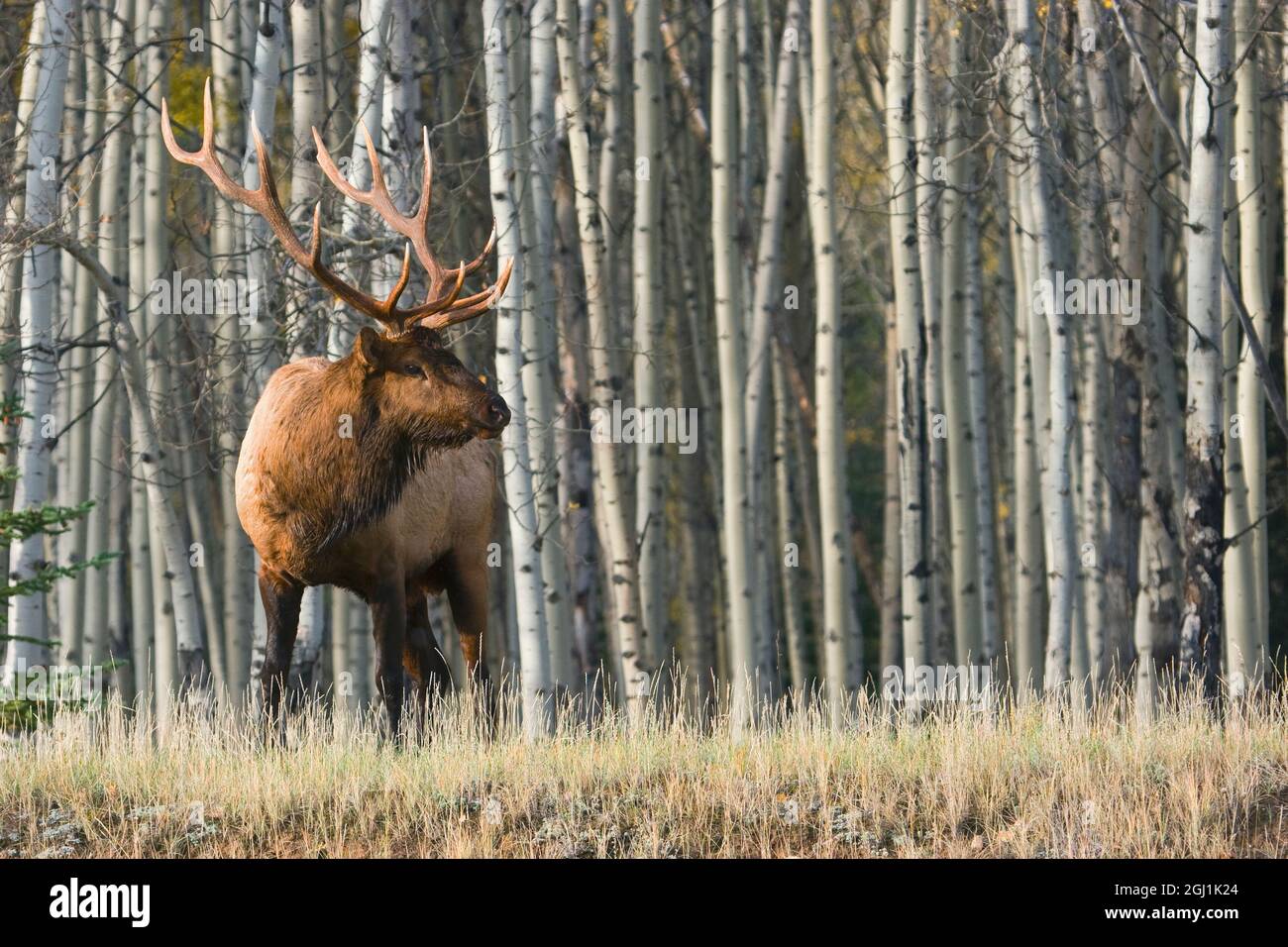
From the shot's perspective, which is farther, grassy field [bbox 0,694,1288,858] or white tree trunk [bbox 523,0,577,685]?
white tree trunk [bbox 523,0,577,685]

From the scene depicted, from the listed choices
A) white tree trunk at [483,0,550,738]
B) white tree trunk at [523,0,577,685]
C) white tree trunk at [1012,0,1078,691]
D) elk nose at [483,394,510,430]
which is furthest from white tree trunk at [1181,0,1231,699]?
elk nose at [483,394,510,430]

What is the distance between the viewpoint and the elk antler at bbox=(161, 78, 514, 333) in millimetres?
7422

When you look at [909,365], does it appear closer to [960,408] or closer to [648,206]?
[960,408]

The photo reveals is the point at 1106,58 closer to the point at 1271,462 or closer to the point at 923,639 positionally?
the point at 923,639

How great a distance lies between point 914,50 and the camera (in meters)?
13.0

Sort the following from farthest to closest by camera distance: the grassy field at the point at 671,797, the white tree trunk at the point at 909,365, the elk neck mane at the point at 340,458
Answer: the white tree trunk at the point at 909,365, the elk neck mane at the point at 340,458, the grassy field at the point at 671,797

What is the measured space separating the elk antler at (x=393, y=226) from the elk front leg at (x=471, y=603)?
133 centimetres

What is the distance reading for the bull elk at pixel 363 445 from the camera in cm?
744

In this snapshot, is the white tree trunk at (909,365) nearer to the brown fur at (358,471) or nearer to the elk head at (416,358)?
the brown fur at (358,471)

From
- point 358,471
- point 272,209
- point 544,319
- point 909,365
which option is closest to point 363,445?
point 358,471

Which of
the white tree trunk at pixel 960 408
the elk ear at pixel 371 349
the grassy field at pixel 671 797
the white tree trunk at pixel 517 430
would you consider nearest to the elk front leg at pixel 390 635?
the grassy field at pixel 671 797

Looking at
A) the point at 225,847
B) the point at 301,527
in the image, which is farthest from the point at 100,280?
the point at 225,847

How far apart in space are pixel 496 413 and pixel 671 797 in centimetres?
164

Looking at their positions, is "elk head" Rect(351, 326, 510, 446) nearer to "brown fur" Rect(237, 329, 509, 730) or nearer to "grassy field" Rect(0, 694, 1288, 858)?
"brown fur" Rect(237, 329, 509, 730)
